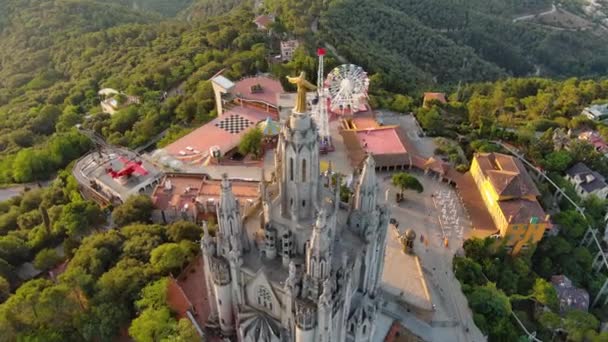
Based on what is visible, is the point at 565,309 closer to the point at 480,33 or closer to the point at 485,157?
the point at 485,157

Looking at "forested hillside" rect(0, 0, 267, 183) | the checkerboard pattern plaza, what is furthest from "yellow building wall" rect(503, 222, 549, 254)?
"forested hillside" rect(0, 0, 267, 183)

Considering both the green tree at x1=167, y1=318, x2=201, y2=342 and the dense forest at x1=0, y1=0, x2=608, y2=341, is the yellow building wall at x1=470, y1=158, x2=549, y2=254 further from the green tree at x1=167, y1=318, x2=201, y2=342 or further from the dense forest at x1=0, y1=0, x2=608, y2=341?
the green tree at x1=167, y1=318, x2=201, y2=342

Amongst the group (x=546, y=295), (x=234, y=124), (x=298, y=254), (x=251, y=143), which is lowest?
(x=546, y=295)

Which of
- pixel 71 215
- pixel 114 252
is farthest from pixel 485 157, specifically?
pixel 71 215

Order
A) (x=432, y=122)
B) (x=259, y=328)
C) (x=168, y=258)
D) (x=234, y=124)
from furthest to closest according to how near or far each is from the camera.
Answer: (x=432, y=122)
(x=234, y=124)
(x=168, y=258)
(x=259, y=328)

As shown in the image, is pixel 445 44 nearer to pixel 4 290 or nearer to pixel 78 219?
pixel 78 219

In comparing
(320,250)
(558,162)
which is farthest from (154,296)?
(558,162)
